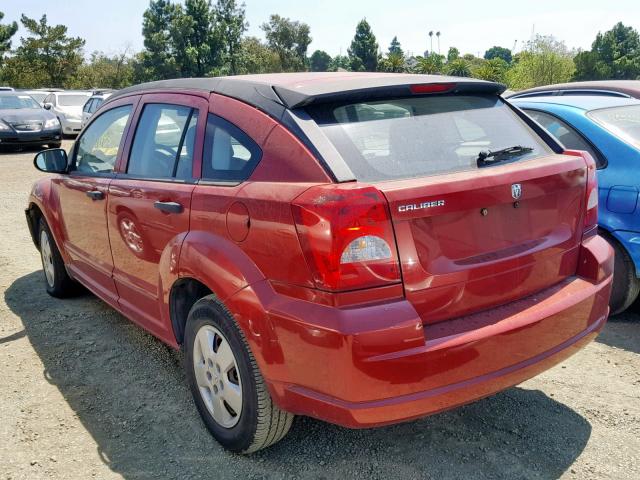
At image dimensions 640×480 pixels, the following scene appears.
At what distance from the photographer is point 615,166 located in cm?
408

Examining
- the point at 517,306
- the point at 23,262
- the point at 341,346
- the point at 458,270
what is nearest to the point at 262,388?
the point at 341,346

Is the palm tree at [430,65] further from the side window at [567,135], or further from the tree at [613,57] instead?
the side window at [567,135]

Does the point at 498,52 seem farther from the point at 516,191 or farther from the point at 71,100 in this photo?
the point at 516,191

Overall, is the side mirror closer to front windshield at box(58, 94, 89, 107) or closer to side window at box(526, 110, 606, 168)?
side window at box(526, 110, 606, 168)

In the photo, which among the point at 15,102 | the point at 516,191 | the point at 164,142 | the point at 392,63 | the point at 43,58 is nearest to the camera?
the point at 516,191

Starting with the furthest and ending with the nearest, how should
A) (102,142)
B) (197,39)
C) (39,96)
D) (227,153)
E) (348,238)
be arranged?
(197,39) < (39,96) < (102,142) < (227,153) < (348,238)

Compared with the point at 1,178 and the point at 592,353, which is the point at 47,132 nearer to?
the point at 1,178

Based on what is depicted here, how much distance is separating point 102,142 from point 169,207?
140 centimetres

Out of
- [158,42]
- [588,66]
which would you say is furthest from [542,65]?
[158,42]

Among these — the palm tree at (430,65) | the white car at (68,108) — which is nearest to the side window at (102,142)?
the white car at (68,108)

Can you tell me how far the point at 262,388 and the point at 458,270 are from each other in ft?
3.13

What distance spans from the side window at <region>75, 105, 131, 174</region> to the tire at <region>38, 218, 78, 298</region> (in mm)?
909

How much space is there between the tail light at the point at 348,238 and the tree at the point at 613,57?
62572 mm

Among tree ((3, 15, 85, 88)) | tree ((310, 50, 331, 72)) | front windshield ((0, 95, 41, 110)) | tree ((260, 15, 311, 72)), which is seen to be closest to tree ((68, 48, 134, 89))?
tree ((3, 15, 85, 88))
